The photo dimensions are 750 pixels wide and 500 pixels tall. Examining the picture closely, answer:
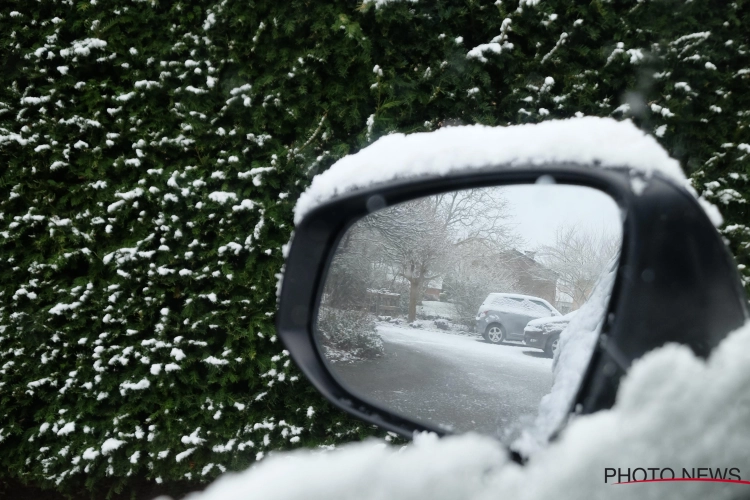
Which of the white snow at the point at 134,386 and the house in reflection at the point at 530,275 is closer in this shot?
the house in reflection at the point at 530,275

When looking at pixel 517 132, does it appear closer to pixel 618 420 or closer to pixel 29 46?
pixel 618 420

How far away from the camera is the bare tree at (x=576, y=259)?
0.85 meters

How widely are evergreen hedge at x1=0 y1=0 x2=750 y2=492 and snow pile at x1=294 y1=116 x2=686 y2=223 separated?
2642 mm

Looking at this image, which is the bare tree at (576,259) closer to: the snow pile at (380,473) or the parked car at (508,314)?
the parked car at (508,314)

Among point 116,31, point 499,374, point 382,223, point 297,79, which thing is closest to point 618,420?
point 499,374

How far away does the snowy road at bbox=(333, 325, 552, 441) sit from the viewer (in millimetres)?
918

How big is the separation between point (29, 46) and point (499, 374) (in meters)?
5.01

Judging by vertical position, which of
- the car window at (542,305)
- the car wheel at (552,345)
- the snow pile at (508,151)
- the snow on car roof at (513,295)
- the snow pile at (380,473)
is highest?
the snow pile at (508,151)

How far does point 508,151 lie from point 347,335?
0.70 metres

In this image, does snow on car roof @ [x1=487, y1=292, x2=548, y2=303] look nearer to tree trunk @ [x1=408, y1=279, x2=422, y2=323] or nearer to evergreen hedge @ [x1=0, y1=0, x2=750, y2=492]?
tree trunk @ [x1=408, y1=279, x2=422, y2=323]

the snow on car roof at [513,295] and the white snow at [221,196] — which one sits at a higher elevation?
the white snow at [221,196]

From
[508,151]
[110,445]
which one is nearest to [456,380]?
[508,151]

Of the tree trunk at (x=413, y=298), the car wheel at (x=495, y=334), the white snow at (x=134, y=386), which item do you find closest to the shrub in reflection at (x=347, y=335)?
the tree trunk at (x=413, y=298)

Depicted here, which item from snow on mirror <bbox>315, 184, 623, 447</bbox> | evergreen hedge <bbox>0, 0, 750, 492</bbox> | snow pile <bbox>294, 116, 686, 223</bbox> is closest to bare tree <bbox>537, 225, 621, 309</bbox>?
snow on mirror <bbox>315, 184, 623, 447</bbox>
